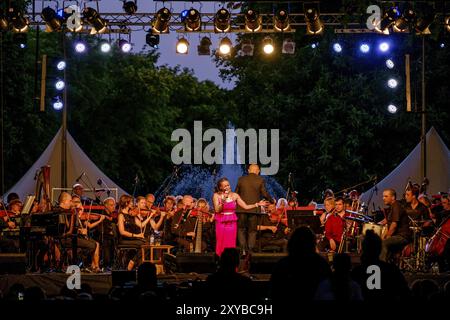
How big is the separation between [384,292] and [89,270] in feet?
33.2

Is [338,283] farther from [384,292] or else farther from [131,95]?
[131,95]

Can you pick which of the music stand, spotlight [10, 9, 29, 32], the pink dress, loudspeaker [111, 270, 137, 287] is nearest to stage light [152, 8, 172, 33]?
spotlight [10, 9, 29, 32]

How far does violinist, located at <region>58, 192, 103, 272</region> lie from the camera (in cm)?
1819

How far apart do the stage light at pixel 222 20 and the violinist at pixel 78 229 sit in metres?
5.14

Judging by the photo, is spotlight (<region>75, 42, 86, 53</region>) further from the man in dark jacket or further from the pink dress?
the pink dress

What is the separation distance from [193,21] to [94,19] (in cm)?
220

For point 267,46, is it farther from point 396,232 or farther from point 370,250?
point 370,250

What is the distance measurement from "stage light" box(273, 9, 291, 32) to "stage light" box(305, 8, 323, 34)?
0.45 m

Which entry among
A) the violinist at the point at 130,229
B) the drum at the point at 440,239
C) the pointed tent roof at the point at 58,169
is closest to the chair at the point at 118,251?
the violinist at the point at 130,229

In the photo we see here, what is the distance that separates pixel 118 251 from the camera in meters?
19.4

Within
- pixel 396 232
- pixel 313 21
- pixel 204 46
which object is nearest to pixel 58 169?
pixel 204 46

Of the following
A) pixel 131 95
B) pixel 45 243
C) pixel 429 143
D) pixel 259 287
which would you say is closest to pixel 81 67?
pixel 131 95

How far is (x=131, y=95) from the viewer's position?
164 feet
